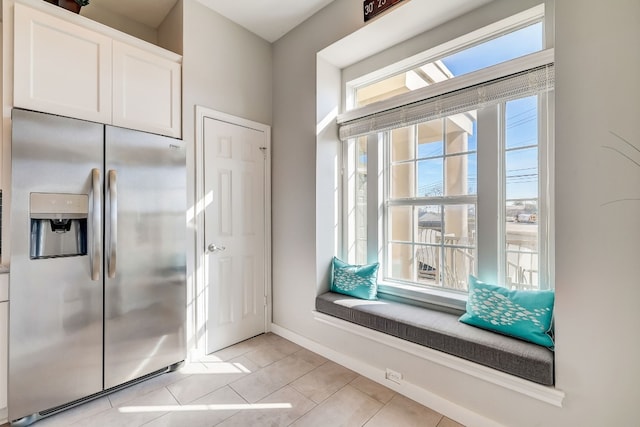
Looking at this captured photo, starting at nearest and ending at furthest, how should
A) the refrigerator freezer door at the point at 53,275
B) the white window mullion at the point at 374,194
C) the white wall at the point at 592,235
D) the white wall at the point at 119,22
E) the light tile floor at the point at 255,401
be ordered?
the white wall at the point at 592,235
the refrigerator freezer door at the point at 53,275
the light tile floor at the point at 255,401
the white wall at the point at 119,22
the white window mullion at the point at 374,194

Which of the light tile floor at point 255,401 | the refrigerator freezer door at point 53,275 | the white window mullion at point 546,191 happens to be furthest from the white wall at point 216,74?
the white window mullion at point 546,191

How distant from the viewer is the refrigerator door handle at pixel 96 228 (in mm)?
1716

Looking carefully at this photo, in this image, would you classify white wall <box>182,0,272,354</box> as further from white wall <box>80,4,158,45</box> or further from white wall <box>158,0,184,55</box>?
white wall <box>80,4,158,45</box>

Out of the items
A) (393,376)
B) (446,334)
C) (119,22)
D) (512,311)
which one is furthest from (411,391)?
(119,22)

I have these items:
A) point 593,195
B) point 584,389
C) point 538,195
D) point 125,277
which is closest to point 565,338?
point 584,389

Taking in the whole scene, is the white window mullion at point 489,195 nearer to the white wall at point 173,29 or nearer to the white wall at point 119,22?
the white wall at point 173,29

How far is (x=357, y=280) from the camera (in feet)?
7.84

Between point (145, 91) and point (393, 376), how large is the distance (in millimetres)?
2700

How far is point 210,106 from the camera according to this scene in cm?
242

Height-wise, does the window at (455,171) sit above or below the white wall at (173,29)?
below

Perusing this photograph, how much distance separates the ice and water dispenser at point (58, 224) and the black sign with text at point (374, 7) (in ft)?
7.45

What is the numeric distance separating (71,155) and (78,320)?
996 millimetres

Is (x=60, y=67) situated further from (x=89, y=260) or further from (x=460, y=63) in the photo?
(x=460, y=63)

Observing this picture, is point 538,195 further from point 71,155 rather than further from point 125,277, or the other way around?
point 71,155
